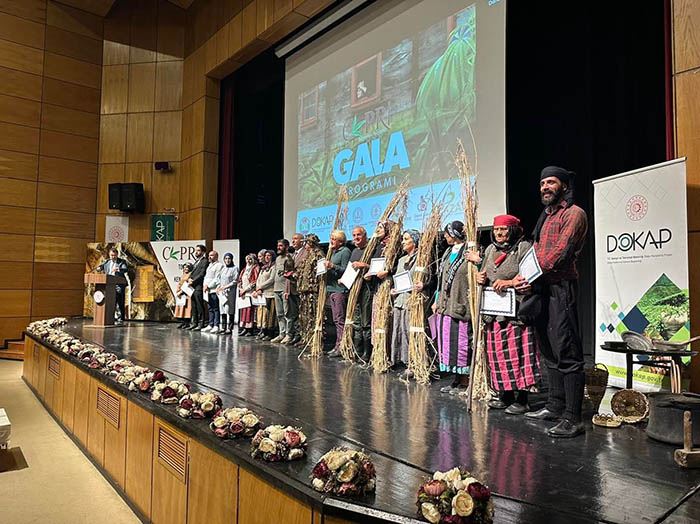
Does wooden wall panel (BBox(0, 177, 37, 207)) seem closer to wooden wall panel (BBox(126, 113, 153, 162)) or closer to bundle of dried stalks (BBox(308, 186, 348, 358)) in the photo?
wooden wall panel (BBox(126, 113, 153, 162))

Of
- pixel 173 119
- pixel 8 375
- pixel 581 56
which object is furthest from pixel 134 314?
pixel 581 56

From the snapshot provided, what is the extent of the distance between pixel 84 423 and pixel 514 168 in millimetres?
4000

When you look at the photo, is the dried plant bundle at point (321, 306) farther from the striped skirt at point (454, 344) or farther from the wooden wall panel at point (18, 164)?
the wooden wall panel at point (18, 164)

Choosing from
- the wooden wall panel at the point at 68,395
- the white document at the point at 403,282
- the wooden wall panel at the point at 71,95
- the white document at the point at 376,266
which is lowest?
the wooden wall panel at the point at 68,395

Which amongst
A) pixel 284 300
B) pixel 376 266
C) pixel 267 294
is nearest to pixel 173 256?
pixel 267 294

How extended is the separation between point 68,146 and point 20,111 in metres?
0.86

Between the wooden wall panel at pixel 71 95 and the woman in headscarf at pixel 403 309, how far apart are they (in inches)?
306

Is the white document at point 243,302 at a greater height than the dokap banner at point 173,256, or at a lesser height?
lesser

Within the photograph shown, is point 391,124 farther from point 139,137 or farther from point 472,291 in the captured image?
point 139,137

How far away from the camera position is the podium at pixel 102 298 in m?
6.77

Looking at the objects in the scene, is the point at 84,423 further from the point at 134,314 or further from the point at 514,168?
the point at 134,314

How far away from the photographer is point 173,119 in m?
9.43

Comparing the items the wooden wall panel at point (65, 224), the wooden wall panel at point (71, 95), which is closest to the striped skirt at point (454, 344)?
the wooden wall panel at point (65, 224)

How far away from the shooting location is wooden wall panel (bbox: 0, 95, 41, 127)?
838 centimetres
